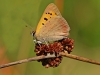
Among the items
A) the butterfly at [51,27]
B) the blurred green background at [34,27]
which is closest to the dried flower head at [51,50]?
the butterfly at [51,27]

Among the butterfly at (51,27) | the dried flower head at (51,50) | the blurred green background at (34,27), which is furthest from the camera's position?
the blurred green background at (34,27)

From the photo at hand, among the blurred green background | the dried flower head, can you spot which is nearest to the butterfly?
the dried flower head

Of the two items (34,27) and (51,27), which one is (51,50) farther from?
(34,27)

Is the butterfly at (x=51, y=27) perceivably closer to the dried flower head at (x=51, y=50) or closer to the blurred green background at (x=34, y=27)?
the dried flower head at (x=51, y=50)

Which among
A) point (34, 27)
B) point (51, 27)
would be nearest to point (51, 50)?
point (51, 27)

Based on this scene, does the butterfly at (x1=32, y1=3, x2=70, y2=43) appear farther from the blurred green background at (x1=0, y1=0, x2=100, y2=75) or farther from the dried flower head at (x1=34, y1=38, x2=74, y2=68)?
the blurred green background at (x1=0, y1=0, x2=100, y2=75)

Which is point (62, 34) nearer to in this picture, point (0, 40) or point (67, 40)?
point (67, 40)
